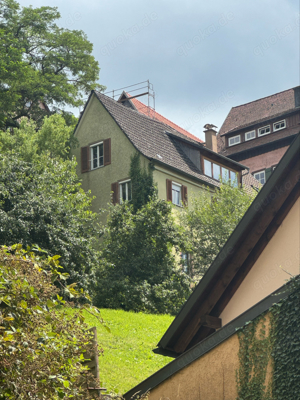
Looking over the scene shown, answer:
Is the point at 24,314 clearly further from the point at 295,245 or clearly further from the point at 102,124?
the point at 102,124

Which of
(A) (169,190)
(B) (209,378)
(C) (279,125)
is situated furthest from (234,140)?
(B) (209,378)

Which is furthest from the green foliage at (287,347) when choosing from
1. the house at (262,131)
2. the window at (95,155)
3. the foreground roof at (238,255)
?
the house at (262,131)

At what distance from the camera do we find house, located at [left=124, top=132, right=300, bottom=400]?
24.3 feet

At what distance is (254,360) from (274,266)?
195cm

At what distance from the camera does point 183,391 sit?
801 cm

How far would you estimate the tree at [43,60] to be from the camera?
3547 centimetres

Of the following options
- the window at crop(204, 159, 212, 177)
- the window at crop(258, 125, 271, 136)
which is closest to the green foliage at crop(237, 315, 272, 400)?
the window at crop(204, 159, 212, 177)

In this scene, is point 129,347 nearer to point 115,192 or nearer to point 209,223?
point 209,223

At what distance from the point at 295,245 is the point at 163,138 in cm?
2695

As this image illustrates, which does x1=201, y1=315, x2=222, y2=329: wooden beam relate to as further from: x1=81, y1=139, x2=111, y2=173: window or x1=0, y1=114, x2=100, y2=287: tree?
x1=81, y1=139, x2=111, y2=173: window

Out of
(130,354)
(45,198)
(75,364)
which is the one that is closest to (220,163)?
(45,198)

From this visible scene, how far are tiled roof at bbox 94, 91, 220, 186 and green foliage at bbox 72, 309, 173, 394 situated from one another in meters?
11.2

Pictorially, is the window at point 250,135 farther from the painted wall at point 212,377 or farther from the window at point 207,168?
the painted wall at point 212,377

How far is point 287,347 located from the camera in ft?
22.6
